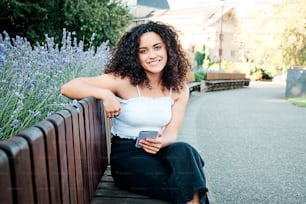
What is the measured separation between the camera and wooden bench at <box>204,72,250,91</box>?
17.0 m

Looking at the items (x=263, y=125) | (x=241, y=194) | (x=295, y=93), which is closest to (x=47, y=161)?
(x=241, y=194)

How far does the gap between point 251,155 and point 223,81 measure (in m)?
14.1

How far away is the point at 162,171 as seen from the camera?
2178 millimetres

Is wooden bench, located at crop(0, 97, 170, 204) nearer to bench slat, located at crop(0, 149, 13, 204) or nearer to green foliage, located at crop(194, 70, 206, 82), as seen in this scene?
bench slat, located at crop(0, 149, 13, 204)

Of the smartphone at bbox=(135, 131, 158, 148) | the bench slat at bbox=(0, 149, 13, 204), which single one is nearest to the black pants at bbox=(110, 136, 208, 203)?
the smartphone at bbox=(135, 131, 158, 148)

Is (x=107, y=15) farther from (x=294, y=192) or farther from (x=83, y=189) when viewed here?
(x=83, y=189)

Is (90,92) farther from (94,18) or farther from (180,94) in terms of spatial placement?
(94,18)

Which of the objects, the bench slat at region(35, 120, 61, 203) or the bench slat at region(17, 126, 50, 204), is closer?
the bench slat at region(17, 126, 50, 204)

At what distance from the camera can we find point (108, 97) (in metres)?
2.15

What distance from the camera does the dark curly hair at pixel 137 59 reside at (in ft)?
8.27

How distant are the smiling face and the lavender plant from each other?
0.61 metres

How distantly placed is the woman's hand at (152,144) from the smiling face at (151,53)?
0.58 metres

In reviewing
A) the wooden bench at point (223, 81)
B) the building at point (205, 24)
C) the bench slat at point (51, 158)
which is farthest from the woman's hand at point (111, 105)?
the building at point (205, 24)

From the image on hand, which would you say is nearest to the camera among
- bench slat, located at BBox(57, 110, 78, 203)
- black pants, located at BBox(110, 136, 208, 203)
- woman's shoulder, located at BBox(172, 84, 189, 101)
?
bench slat, located at BBox(57, 110, 78, 203)
